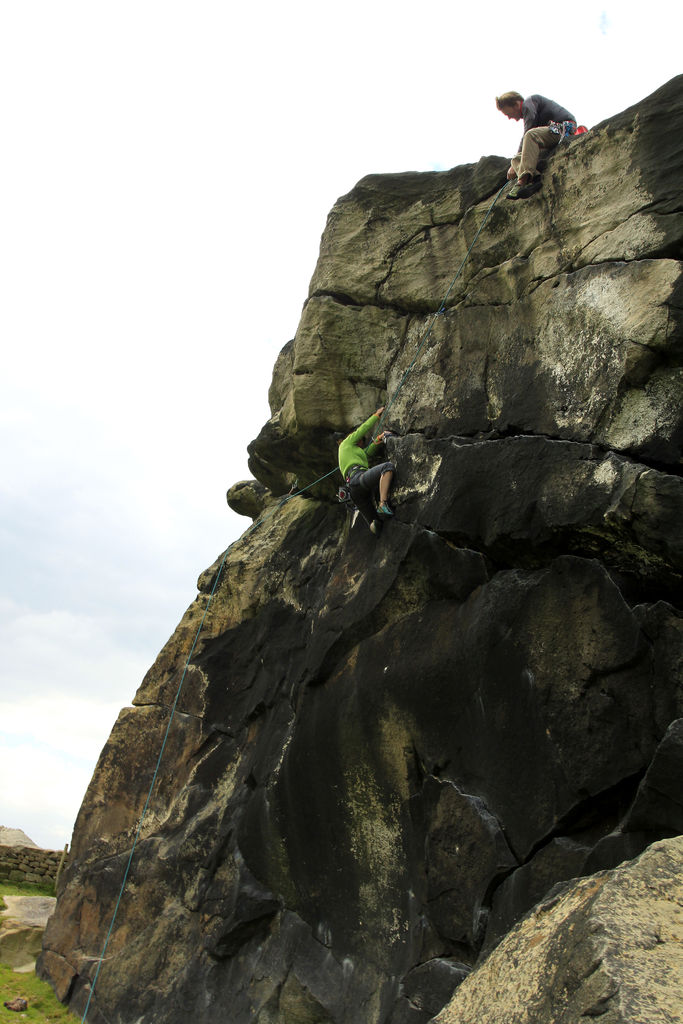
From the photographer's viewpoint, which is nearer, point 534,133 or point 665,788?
point 665,788

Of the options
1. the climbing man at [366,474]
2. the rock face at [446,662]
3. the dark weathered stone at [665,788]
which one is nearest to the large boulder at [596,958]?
the rock face at [446,662]

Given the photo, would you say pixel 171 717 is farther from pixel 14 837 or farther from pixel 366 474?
pixel 14 837

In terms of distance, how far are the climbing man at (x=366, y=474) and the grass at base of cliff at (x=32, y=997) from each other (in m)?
9.35

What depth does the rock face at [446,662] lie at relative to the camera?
756 centimetres

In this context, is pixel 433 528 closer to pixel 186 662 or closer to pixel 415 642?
pixel 415 642

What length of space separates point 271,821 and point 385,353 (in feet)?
23.1

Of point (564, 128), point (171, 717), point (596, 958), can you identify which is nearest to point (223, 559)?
point (171, 717)

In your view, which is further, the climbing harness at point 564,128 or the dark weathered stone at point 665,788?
the climbing harness at point 564,128

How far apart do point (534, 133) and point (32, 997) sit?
49.7ft

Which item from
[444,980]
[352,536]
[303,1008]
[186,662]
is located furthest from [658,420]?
[186,662]

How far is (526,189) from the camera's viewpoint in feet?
34.6

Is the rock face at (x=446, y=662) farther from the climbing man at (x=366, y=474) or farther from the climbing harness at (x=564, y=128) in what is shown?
the climbing harness at (x=564, y=128)

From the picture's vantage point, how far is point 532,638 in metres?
8.37

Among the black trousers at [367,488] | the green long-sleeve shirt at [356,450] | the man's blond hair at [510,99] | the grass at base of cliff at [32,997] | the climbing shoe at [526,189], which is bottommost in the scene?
the grass at base of cliff at [32,997]
